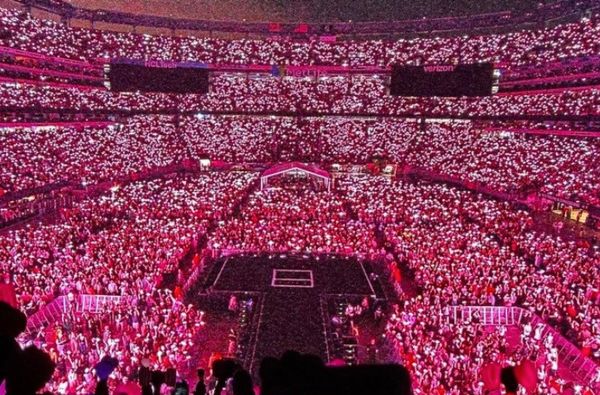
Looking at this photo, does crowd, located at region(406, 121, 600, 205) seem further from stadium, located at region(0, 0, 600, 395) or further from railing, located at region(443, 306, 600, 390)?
railing, located at region(443, 306, 600, 390)

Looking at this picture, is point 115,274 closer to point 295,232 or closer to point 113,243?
point 113,243

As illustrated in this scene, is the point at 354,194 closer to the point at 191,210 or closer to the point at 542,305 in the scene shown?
the point at 191,210

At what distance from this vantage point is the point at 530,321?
17.8m

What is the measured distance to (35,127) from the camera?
49.5 meters

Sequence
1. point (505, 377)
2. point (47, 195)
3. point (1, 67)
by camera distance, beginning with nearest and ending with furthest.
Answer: point (505, 377)
point (47, 195)
point (1, 67)

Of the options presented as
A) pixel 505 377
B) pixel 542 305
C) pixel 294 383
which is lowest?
pixel 542 305

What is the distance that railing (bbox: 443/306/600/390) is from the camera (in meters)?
14.7

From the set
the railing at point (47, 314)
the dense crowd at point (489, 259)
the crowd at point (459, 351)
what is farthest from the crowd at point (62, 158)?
the crowd at point (459, 351)

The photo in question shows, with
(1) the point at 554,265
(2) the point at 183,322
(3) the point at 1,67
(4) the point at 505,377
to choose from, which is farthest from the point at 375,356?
(3) the point at 1,67

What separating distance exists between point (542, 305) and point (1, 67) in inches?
1928

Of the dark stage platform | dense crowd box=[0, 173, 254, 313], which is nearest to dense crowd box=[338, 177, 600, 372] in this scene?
the dark stage platform

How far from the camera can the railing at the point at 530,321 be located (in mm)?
14664

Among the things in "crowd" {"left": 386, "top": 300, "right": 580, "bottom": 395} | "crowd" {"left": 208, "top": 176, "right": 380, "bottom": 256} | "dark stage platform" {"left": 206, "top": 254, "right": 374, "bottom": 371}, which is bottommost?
"dark stage platform" {"left": 206, "top": 254, "right": 374, "bottom": 371}

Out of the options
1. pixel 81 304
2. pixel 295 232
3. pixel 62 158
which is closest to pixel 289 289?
pixel 295 232
